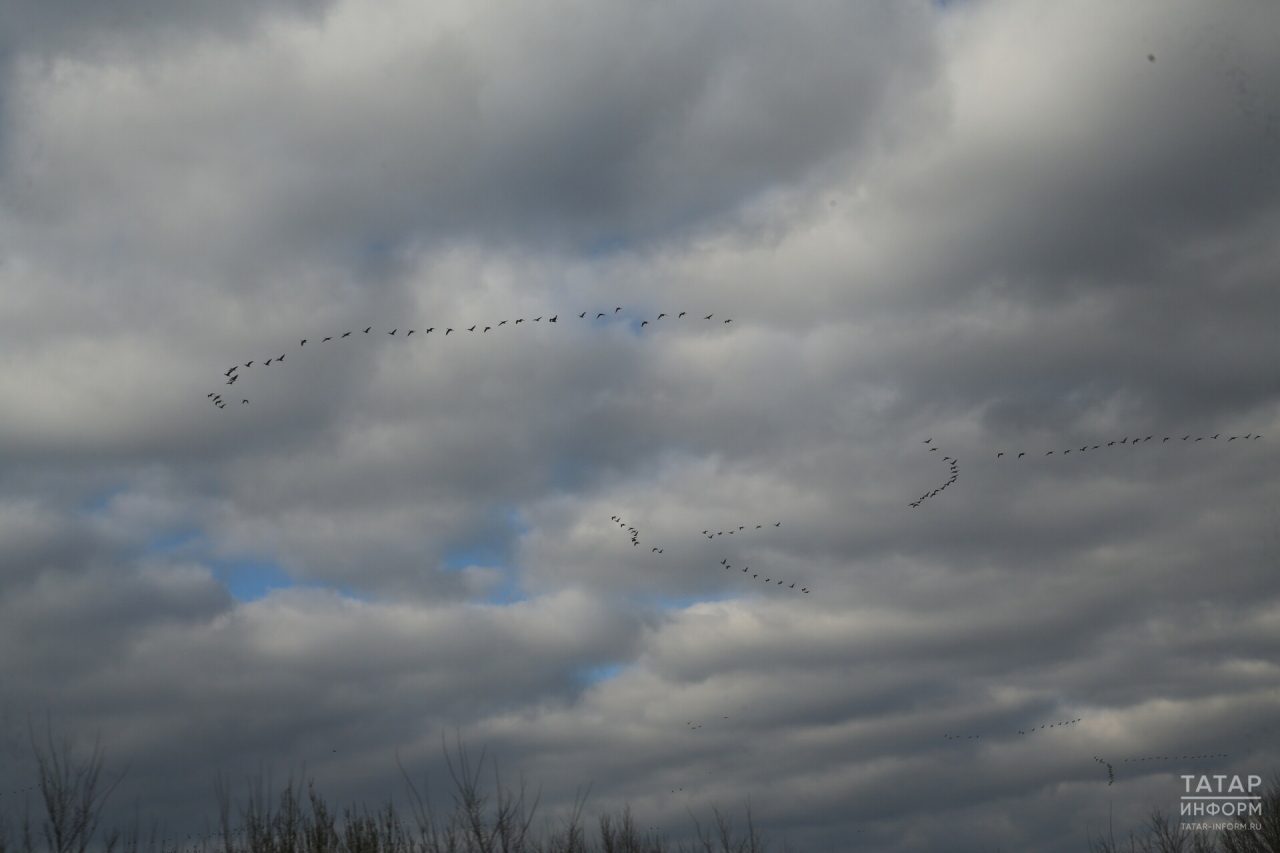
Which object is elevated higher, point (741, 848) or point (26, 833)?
point (26, 833)

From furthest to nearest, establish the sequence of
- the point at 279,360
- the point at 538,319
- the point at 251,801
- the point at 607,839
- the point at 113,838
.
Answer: the point at 607,839 < the point at 538,319 < the point at 279,360 < the point at 251,801 < the point at 113,838

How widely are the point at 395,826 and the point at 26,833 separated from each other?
1384 cm

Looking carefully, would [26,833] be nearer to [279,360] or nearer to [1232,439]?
[279,360]

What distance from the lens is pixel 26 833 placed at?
3728 cm

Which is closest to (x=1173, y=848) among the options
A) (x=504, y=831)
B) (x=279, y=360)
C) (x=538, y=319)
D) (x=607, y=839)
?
(x=607, y=839)

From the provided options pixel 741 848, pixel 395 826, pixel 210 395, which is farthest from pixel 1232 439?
pixel 210 395

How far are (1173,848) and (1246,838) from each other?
26.9ft

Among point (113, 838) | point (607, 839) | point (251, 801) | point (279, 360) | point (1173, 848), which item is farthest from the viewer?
point (1173, 848)

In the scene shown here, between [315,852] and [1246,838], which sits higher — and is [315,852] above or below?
above

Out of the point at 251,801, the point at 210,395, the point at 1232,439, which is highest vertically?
the point at 210,395

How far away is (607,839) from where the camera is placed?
6291cm

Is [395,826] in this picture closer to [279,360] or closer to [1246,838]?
[279,360]

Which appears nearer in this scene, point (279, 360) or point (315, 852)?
point (315, 852)

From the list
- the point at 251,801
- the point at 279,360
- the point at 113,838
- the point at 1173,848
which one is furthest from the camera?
the point at 1173,848
